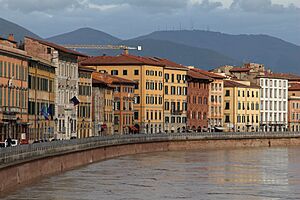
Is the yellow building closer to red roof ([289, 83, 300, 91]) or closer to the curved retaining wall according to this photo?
red roof ([289, 83, 300, 91])

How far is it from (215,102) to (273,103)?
18.4 m

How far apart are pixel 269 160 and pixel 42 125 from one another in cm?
2034

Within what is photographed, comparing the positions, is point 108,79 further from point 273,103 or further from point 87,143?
point 273,103

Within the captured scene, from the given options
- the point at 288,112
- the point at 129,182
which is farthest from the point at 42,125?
the point at 288,112

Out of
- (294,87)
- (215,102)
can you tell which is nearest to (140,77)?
(215,102)

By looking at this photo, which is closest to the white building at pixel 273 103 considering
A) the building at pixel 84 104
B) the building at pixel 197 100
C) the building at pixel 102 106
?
the building at pixel 197 100

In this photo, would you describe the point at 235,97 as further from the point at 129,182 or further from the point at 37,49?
the point at 129,182

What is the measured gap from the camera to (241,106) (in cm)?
16725

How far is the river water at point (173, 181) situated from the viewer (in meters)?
53.1

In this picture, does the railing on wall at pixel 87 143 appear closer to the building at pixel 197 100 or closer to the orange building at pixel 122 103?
the orange building at pixel 122 103

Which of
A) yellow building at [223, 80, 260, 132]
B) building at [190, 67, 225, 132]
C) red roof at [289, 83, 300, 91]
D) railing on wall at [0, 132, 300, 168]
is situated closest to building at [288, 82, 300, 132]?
red roof at [289, 83, 300, 91]

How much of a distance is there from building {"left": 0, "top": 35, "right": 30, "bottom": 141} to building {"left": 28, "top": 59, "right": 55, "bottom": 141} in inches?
69.5

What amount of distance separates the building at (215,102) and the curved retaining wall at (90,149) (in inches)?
934

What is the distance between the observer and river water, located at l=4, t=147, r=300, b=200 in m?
53.1
